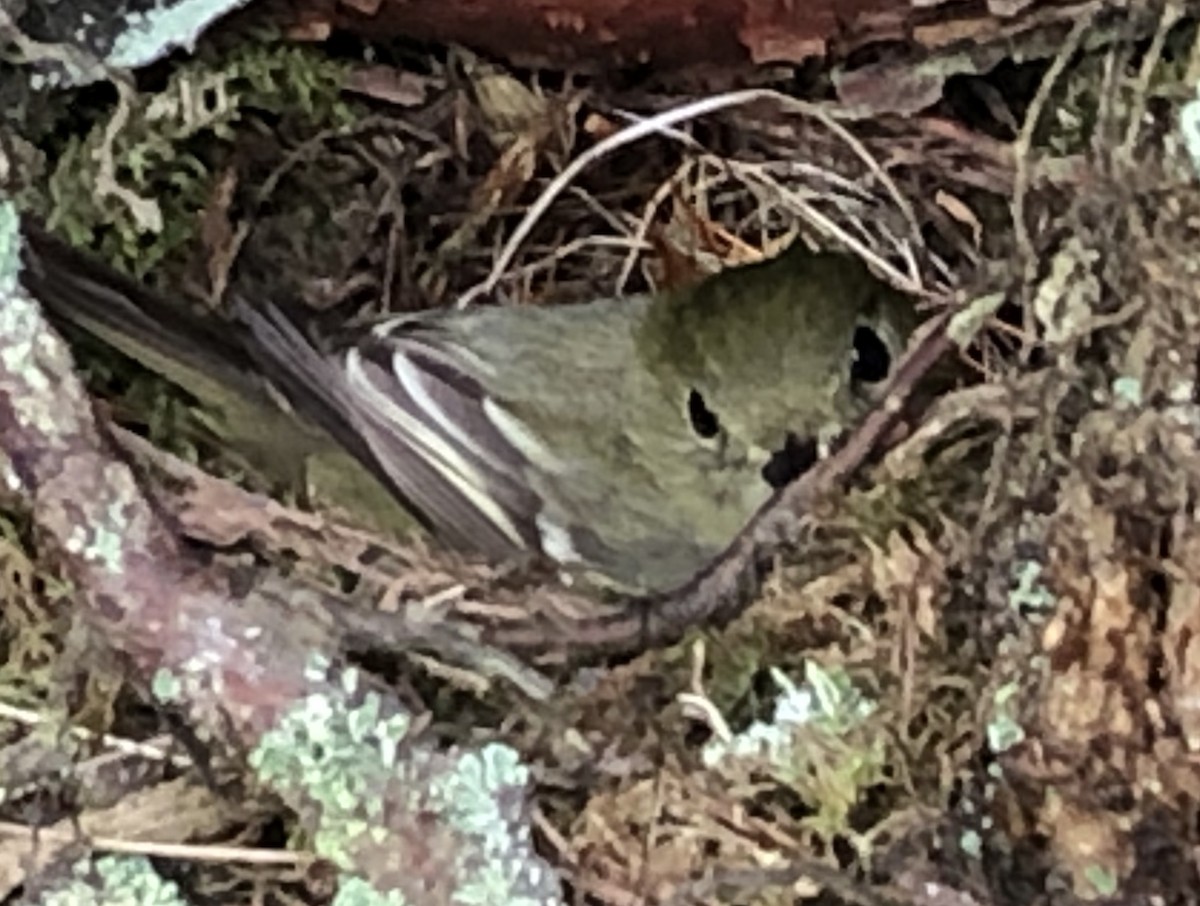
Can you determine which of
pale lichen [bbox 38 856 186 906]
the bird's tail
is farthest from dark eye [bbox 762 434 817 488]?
pale lichen [bbox 38 856 186 906]

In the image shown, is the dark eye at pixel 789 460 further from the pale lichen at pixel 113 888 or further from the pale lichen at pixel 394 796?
the pale lichen at pixel 113 888

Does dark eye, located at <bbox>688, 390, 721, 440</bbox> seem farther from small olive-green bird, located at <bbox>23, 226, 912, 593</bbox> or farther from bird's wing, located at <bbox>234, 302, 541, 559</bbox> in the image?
bird's wing, located at <bbox>234, 302, 541, 559</bbox>

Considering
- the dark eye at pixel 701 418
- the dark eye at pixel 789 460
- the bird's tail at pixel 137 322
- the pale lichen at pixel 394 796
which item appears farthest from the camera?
the dark eye at pixel 701 418

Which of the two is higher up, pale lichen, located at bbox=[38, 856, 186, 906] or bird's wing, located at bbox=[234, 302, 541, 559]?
bird's wing, located at bbox=[234, 302, 541, 559]

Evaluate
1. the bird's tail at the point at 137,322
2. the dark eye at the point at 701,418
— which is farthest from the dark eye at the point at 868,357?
the bird's tail at the point at 137,322

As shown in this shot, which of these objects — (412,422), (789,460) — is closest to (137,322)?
(412,422)

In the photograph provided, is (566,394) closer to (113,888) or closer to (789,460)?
(789,460)
